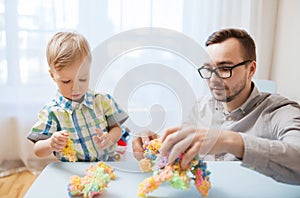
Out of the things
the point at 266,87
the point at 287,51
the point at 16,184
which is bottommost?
the point at 16,184

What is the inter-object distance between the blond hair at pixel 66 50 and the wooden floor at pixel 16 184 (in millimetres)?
1237

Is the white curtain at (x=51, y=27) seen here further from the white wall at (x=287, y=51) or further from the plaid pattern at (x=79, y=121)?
the plaid pattern at (x=79, y=121)

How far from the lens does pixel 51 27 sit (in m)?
2.21

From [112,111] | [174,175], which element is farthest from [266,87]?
[174,175]

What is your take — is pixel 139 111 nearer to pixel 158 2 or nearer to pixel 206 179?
pixel 206 179

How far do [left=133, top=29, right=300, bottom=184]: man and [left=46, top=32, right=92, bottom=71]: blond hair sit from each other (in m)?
0.43

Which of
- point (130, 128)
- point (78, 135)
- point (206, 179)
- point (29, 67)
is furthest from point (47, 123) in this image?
point (29, 67)

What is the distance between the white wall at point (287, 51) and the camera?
6.88 feet

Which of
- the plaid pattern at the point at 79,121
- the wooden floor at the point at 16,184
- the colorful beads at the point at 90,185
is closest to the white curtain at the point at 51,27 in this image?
the wooden floor at the point at 16,184

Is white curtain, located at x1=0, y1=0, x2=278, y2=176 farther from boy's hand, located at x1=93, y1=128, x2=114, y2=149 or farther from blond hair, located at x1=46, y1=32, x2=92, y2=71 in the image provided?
boy's hand, located at x1=93, y1=128, x2=114, y2=149

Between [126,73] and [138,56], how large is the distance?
0.19 feet

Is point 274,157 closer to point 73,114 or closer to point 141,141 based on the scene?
point 141,141

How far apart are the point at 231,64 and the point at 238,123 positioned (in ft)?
0.68

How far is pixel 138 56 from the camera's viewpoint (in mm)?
776
